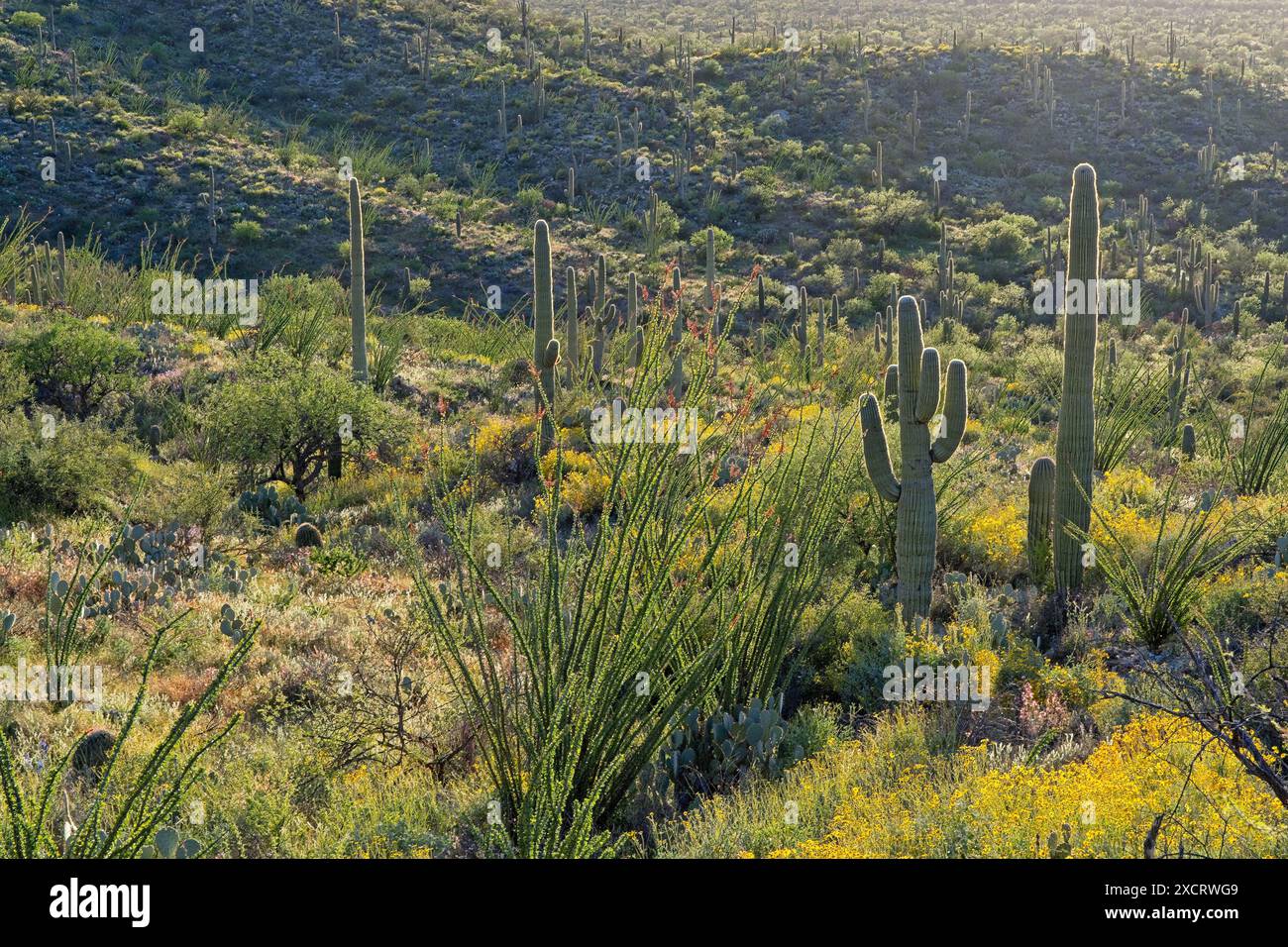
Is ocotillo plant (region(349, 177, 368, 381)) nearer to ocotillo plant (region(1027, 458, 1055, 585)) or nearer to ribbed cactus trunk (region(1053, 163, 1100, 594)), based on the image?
ocotillo plant (region(1027, 458, 1055, 585))

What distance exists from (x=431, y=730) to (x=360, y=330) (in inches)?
504

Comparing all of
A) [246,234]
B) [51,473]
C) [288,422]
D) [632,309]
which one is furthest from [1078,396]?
[246,234]

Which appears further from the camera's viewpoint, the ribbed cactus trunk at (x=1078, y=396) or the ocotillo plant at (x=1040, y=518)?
the ocotillo plant at (x=1040, y=518)

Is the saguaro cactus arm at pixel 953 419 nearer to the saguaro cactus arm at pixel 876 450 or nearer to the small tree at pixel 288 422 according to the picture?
the saguaro cactus arm at pixel 876 450

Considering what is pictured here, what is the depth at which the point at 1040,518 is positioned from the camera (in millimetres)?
9766

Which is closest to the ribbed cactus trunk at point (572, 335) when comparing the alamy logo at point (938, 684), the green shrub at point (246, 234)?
the alamy logo at point (938, 684)

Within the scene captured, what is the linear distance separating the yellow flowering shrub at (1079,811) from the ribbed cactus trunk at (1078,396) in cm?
369

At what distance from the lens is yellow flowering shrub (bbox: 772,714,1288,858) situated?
14.5ft

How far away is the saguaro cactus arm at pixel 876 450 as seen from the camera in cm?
819

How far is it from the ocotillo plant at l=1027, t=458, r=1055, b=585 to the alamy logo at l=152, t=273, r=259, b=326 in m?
15.7

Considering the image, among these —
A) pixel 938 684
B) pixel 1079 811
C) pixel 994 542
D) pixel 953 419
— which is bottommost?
pixel 938 684

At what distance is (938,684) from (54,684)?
5252 mm
